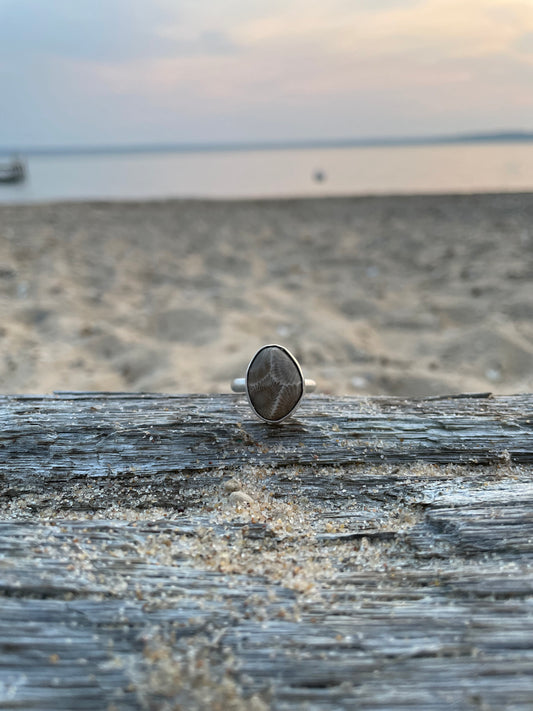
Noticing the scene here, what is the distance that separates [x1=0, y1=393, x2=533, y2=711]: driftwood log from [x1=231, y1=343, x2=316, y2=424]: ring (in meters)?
0.08

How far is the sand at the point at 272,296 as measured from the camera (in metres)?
3.78

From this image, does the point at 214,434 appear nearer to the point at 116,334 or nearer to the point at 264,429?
the point at 264,429

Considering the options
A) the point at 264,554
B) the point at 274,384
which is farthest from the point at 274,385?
the point at 264,554

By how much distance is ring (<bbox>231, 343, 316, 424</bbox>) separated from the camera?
70.9 inches

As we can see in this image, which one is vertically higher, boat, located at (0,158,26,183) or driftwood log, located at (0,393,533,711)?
boat, located at (0,158,26,183)

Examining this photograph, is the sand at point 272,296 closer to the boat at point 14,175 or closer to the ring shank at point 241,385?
Answer: the ring shank at point 241,385

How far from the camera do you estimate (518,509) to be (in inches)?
56.1

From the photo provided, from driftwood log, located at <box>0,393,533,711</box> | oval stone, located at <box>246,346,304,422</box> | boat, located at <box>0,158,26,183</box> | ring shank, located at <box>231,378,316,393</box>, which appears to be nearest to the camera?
driftwood log, located at <box>0,393,533,711</box>

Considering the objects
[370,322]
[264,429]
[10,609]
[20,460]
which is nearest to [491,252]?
[370,322]

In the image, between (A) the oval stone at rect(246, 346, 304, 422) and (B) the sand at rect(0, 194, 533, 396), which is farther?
(B) the sand at rect(0, 194, 533, 396)

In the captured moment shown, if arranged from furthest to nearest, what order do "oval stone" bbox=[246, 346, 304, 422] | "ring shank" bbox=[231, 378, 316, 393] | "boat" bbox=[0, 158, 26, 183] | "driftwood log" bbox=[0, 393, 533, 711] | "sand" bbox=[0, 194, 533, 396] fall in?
"boat" bbox=[0, 158, 26, 183], "sand" bbox=[0, 194, 533, 396], "ring shank" bbox=[231, 378, 316, 393], "oval stone" bbox=[246, 346, 304, 422], "driftwood log" bbox=[0, 393, 533, 711]

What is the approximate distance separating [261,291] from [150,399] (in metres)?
3.48

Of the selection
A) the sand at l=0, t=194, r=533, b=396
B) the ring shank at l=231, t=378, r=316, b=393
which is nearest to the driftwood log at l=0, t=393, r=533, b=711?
the ring shank at l=231, t=378, r=316, b=393

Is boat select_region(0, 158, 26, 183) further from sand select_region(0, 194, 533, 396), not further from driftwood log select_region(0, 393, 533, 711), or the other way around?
driftwood log select_region(0, 393, 533, 711)
